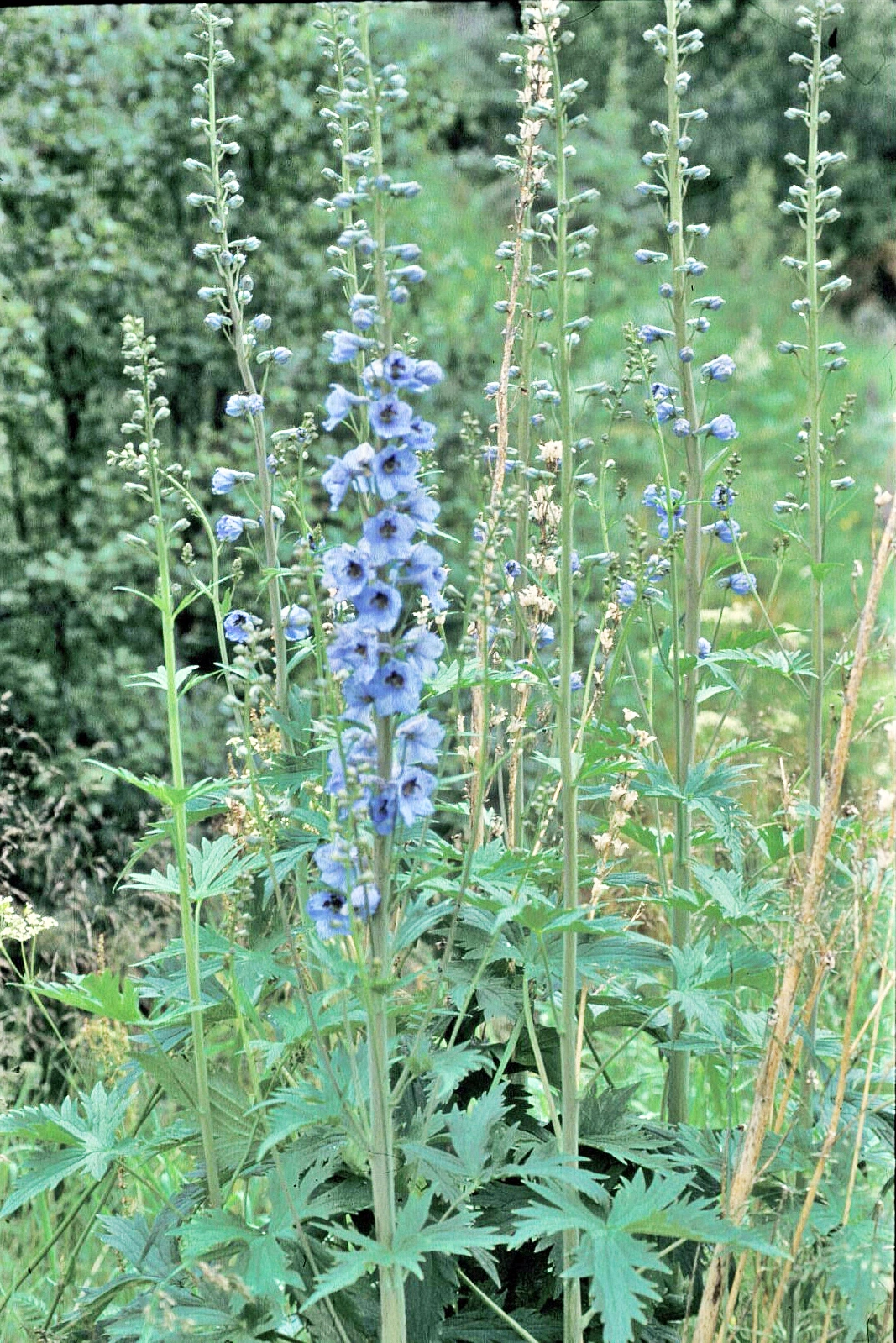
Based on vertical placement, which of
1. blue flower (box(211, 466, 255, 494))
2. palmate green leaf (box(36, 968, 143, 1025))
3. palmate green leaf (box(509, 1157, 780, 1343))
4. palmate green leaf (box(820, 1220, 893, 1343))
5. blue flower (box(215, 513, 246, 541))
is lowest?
palmate green leaf (box(820, 1220, 893, 1343))

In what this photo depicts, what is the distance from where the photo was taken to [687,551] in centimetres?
238

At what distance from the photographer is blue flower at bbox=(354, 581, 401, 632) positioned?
1.64 meters

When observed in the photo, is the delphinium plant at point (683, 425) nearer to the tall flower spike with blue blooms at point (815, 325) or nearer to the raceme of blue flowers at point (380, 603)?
the tall flower spike with blue blooms at point (815, 325)

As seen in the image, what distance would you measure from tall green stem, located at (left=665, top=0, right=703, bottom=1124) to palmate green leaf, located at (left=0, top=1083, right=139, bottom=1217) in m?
0.85

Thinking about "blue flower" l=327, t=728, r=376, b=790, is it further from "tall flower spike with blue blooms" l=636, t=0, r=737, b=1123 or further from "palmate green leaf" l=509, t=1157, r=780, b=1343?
"tall flower spike with blue blooms" l=636, t=0, r=737, b=1123

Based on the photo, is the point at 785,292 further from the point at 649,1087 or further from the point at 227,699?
the point at 227,699

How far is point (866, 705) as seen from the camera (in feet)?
13.5

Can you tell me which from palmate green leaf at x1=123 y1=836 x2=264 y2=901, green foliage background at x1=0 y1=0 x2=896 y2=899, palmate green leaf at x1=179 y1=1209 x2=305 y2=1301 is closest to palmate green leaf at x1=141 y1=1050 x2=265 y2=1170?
palmate green leaf at x1=179 y1=1209 x2=305 y2=1301

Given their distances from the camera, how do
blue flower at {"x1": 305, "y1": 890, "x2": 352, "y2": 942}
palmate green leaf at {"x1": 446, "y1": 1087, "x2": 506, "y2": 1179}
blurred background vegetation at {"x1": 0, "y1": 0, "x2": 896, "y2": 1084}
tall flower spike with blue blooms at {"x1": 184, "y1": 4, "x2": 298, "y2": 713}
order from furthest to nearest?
blurred background vegetation at {"x1": 0, "y1": 0, "x2": 896, "y2": 1084} → tall flower spike with blue blooms at {"x1": 184, "y1": 4, "x2": 298, "y2": 713} → palmate green leaf at {"x1": 446, "y1": 1087, "x2": 506, "y2": 1179} → blue flower at {"x1": 305, "y1": 890, "x2": 352, "y2": 942}

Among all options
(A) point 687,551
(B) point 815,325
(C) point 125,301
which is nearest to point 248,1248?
(A) point 687,551

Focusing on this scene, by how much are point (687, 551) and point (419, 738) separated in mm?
817

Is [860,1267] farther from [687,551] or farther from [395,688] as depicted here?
[687,551]

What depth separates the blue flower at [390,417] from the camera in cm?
162

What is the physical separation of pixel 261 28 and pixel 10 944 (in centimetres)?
282
